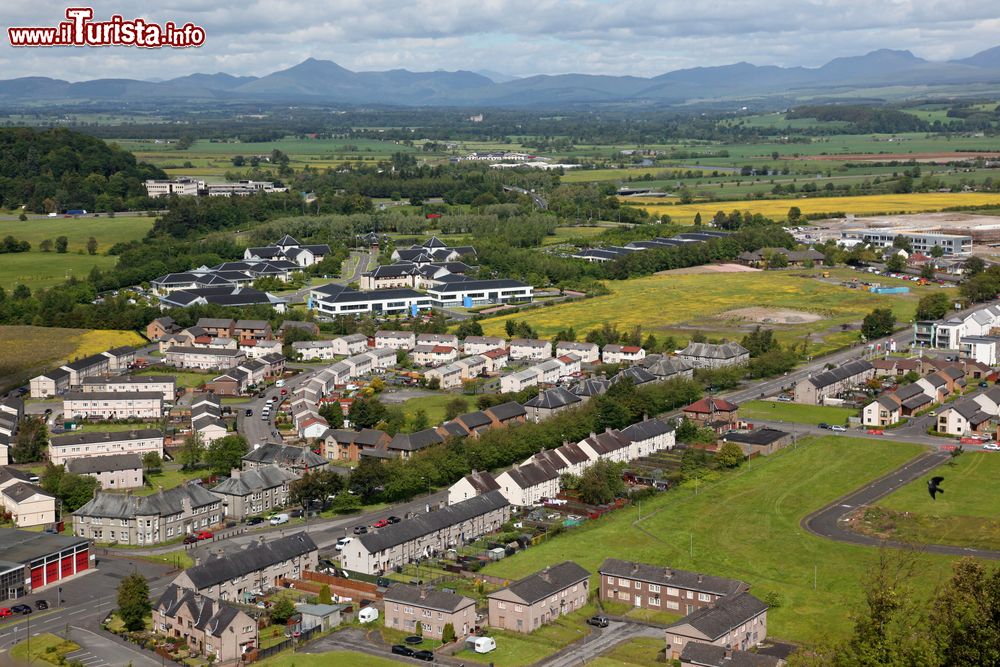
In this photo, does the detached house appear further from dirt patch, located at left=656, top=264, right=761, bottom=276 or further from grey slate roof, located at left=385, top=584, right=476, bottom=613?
dirt patch, located at left=656, top=264, right=761, bottom=276

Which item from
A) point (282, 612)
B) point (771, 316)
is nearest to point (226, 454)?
point (282, 612)

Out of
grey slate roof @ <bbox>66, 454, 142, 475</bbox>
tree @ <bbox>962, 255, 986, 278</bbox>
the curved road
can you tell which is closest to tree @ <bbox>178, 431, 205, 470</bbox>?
grey slate roof @ <bbox>66, 454, 142, 475</bbox>

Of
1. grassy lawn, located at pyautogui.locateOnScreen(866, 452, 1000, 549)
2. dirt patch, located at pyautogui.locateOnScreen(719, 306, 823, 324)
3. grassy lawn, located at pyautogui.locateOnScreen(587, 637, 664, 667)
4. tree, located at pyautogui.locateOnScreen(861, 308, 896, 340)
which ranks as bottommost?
grassy lawn, located at pyautogui.locateOnScreen(587, 637, 664, 667)

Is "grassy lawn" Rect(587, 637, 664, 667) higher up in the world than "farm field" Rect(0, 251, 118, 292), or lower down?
lower down

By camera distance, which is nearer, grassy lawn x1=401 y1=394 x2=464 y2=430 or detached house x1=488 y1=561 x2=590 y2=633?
detached house x1=488 y1=561 x2=590 y2=633

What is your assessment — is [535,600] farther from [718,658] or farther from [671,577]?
[718,658]

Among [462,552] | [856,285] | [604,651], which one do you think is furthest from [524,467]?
[856,285]

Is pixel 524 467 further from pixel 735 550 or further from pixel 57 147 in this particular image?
pixel 57 147
